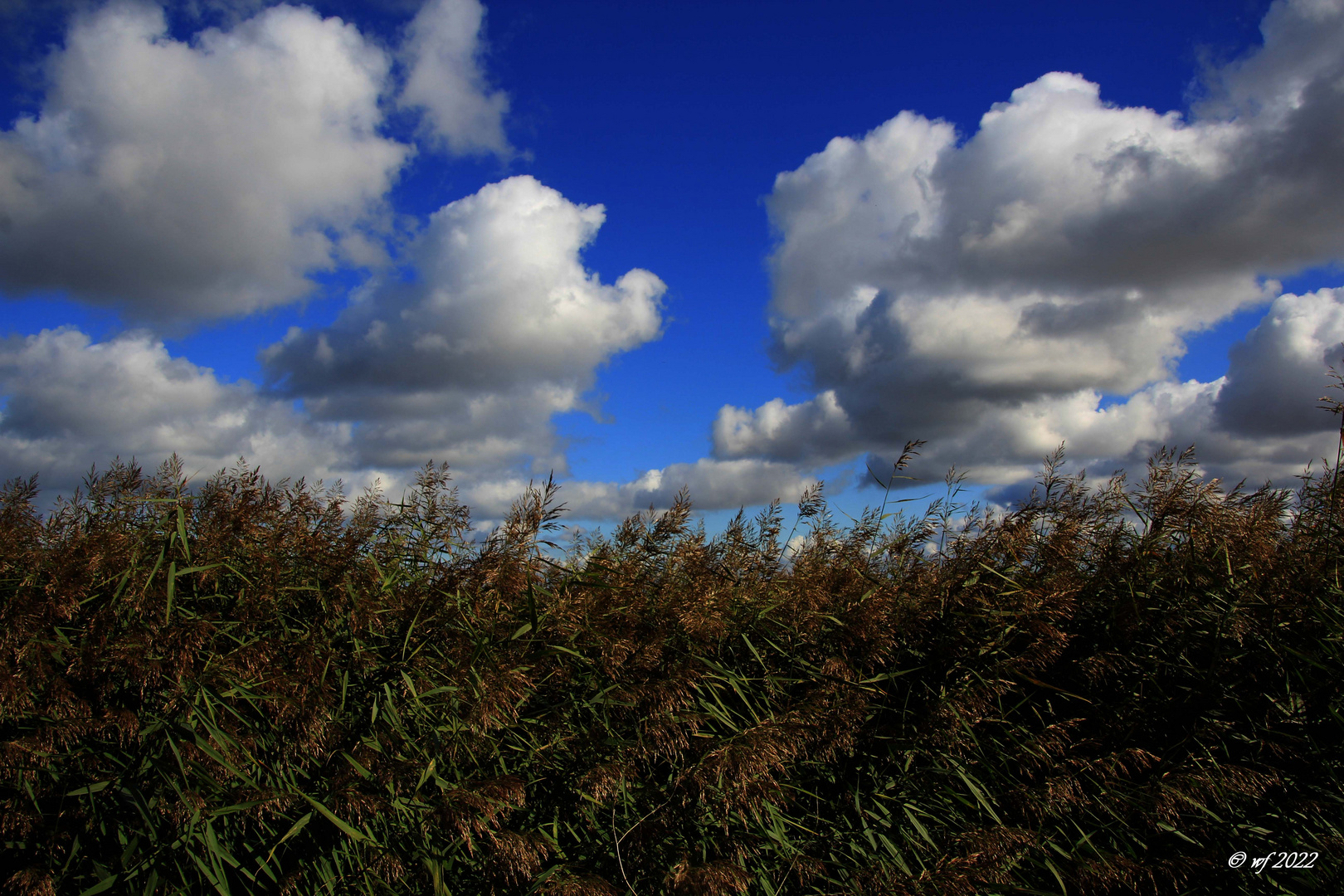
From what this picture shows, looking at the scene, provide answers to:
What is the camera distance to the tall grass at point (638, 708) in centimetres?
251

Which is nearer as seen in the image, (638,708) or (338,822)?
(338,822)

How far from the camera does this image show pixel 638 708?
288cm

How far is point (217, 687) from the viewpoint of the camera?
2.66m

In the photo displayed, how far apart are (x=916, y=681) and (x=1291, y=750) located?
135cm

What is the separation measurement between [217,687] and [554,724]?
1172 mm

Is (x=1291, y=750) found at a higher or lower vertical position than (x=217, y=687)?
lower

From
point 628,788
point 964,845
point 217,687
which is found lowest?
point 964,845

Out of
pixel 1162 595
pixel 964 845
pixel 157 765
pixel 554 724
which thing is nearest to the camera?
pixel 157 765

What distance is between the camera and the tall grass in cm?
251

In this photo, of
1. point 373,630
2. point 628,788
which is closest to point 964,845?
point 628,788

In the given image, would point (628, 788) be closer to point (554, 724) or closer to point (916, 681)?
point (554, 724)

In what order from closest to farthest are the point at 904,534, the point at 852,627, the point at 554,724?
the point at 554,724
the point at 852,627
the point at 904,534

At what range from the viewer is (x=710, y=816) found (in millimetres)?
2793

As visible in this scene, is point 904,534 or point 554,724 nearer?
point 554,724
